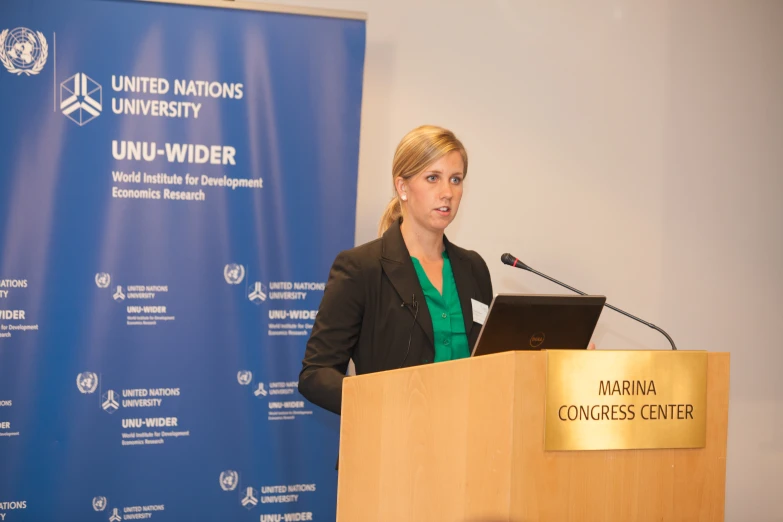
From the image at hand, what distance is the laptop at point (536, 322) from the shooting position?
1.66 m

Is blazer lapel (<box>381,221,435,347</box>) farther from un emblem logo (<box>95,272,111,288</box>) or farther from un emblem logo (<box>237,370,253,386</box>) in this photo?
un emblem logo (<box>95,272,111,288</box>)

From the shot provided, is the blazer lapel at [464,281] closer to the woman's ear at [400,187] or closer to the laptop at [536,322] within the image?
the woman's ear at [400,187]

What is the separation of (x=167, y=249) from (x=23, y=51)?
957 mm

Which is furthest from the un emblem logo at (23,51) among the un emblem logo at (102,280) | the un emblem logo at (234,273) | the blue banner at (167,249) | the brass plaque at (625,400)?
the brass plaque at (625,400)

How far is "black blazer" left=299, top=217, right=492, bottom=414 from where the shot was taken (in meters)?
2.25

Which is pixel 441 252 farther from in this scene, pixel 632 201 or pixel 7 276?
pixel 632 201

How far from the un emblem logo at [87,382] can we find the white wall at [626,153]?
4.71ft

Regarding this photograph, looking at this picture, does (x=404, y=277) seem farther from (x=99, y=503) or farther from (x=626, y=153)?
(x=626, y=153)

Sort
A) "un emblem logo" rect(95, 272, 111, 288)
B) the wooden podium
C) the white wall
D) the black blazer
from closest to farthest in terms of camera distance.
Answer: the wooden podium < the black blazer < "un emblem logo" rect(95, 272, 111, 288) < the white wall

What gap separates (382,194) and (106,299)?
4.79 feet

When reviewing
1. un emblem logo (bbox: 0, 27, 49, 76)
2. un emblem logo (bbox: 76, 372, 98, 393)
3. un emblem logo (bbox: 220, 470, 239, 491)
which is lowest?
un emblem logo (bbox: 220, 470, 239, 491)

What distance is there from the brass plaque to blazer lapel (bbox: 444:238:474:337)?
105 centimetres

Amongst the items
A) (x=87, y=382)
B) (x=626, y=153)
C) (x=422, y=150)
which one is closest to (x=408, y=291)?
(x=422, y=150)

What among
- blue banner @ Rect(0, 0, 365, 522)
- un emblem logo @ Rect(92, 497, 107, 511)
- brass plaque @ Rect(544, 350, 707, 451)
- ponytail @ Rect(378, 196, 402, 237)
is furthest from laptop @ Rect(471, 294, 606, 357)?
un emblem logo @ Rect(92, 497, 107, 511)
